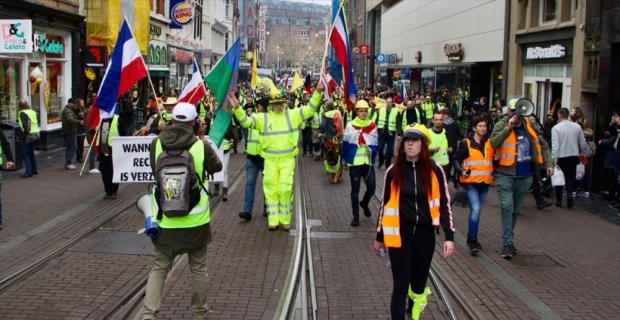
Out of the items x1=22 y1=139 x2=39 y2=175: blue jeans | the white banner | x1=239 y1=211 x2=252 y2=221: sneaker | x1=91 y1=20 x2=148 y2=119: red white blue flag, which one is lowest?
x1=239 y1=211 x2=252 y2=221: sneaker

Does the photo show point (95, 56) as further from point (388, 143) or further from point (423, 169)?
point (423, 169)

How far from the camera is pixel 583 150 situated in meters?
13.2

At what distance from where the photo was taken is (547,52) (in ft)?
60.7

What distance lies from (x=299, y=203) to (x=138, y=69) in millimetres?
3524

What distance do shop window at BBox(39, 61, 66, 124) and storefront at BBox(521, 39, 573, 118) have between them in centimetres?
1421

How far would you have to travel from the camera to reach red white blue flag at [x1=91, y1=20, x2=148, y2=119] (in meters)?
10.4

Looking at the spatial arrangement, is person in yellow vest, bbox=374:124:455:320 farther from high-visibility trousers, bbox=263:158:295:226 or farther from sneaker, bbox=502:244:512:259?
high-visibility trousers, bbox=263:158:295:226

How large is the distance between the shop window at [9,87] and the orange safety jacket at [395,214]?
630 inches

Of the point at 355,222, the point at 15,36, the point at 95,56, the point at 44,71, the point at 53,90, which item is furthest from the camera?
the point at 95,56

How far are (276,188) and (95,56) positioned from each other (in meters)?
15.3

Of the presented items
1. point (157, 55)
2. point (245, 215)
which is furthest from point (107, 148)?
point (157, 55)

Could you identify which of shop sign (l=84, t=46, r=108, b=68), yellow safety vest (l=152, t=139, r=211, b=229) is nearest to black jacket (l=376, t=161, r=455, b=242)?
yellow safety vest (l=152, t=139, r=211, b=229)

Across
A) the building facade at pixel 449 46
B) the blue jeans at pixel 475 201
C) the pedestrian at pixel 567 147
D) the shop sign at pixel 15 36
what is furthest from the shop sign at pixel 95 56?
the blue jeans at pixel 475 201

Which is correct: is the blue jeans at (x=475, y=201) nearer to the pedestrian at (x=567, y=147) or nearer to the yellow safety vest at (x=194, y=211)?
the yellow safety vest at (x=194, y=211)
